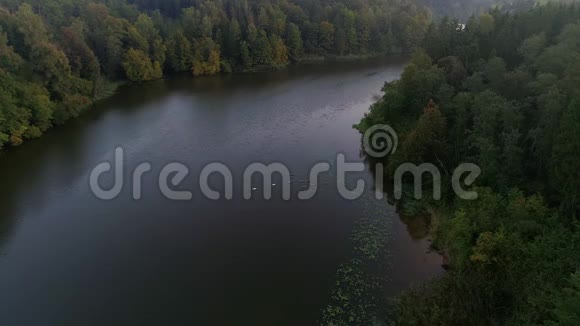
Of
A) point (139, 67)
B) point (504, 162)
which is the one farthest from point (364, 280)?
point (139, 67)

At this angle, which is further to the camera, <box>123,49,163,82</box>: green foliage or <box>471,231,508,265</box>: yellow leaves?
<box>123,49,163,82</box>: green foliage

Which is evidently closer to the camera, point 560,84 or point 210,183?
point 560,84

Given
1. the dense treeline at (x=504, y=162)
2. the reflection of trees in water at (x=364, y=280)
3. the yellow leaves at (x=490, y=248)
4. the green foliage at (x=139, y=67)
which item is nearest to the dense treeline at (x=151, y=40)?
the green foliage at (x=139, y=67)

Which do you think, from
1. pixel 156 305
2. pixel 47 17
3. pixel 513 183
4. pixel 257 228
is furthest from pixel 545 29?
pixel 47 17

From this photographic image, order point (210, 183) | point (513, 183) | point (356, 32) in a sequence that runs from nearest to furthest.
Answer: point (513, 183) < point (210, 183) < point (356, 32)

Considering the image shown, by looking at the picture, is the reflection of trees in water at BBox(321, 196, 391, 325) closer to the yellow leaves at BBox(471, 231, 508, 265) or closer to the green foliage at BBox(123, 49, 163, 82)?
the yellow leaves at BBox(471, 231, 508, 265)

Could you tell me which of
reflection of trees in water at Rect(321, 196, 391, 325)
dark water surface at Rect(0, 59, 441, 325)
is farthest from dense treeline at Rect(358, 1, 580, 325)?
dark water surface at Rect(0, 59, 441, 325)

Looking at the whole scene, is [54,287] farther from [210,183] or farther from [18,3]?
[18,3]
